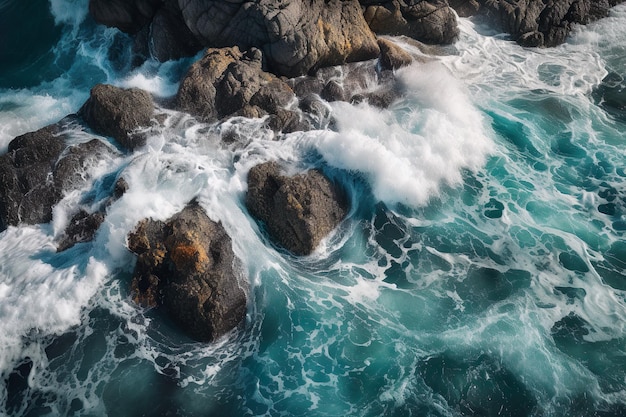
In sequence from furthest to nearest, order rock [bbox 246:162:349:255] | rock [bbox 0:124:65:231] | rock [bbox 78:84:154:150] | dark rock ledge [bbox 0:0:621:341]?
rock [bbox 78:84:154:150], rock [bbox 0:124:65:231], rock [bbox 246:162:349:255], dark rock ledge [bbox 0:0:621:341]

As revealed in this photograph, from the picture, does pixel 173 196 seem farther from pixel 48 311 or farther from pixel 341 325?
pixel 341 325

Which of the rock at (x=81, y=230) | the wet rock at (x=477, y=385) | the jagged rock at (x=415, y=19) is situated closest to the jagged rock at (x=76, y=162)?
the rock at (x=81, y=230)

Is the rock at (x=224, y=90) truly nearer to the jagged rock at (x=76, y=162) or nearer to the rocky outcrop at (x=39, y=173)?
the jagged rock at (x=76, y=162)

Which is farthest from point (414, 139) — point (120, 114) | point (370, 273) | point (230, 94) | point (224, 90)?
point (120, 114)

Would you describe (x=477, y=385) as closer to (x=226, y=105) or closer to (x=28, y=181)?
(x=226, y=105)

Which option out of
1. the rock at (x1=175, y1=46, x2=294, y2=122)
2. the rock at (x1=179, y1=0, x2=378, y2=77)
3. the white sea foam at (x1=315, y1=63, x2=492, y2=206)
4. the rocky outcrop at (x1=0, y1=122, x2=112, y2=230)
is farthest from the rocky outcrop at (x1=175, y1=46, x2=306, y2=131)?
the rocky outcrop at (x1=0, y1=122, x2=112, y2=230)

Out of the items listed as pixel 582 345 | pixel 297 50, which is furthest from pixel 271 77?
pixel 582 345

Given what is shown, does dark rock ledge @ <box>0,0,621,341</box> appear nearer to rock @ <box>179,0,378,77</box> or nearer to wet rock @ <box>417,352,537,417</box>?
rock @ <box>179,0,378,77</box>
